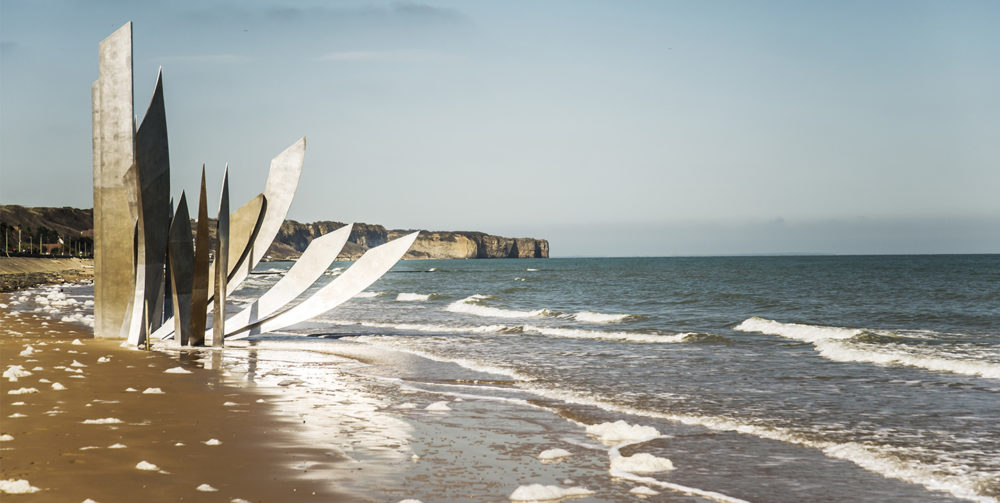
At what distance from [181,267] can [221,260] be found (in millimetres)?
812

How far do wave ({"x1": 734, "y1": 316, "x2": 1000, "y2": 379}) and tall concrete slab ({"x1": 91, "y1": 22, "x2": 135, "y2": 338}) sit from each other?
12455mm

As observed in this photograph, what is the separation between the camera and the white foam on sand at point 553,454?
21.1 feet

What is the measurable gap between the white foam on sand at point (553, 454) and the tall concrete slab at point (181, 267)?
28.2ft

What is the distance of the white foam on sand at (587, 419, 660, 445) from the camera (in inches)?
286

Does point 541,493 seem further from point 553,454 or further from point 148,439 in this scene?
point 148,439

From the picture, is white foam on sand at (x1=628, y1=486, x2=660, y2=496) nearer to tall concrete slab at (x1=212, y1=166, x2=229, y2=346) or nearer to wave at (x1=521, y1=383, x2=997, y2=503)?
wave at (x1=521, y1=383, x2=997, y2=503)

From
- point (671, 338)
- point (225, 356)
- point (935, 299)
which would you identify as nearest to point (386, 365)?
point (225, 356)

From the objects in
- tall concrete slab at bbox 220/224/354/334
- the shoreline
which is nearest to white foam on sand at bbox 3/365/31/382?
tall concrete slab at bbox 220/224/354/334

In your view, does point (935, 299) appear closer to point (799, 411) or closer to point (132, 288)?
point (799, 411)

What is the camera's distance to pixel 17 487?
4887 millimetres

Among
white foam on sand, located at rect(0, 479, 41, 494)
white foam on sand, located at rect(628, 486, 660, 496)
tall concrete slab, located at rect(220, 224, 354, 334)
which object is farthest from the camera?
tall concrete slab, located at rect(220, 224, 354, 334)

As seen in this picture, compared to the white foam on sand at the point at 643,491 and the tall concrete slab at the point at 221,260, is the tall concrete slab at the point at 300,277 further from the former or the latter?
the white foam on sand at the point at 643,491

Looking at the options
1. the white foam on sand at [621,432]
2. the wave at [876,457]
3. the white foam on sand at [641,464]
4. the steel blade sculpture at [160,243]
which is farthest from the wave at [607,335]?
the white foam on sand at [641,464]

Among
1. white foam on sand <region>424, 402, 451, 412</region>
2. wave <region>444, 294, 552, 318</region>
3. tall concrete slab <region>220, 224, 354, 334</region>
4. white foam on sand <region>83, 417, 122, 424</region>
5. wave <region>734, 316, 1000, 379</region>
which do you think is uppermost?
tall concrete slab <region>220, 224, 354, 334</region>
